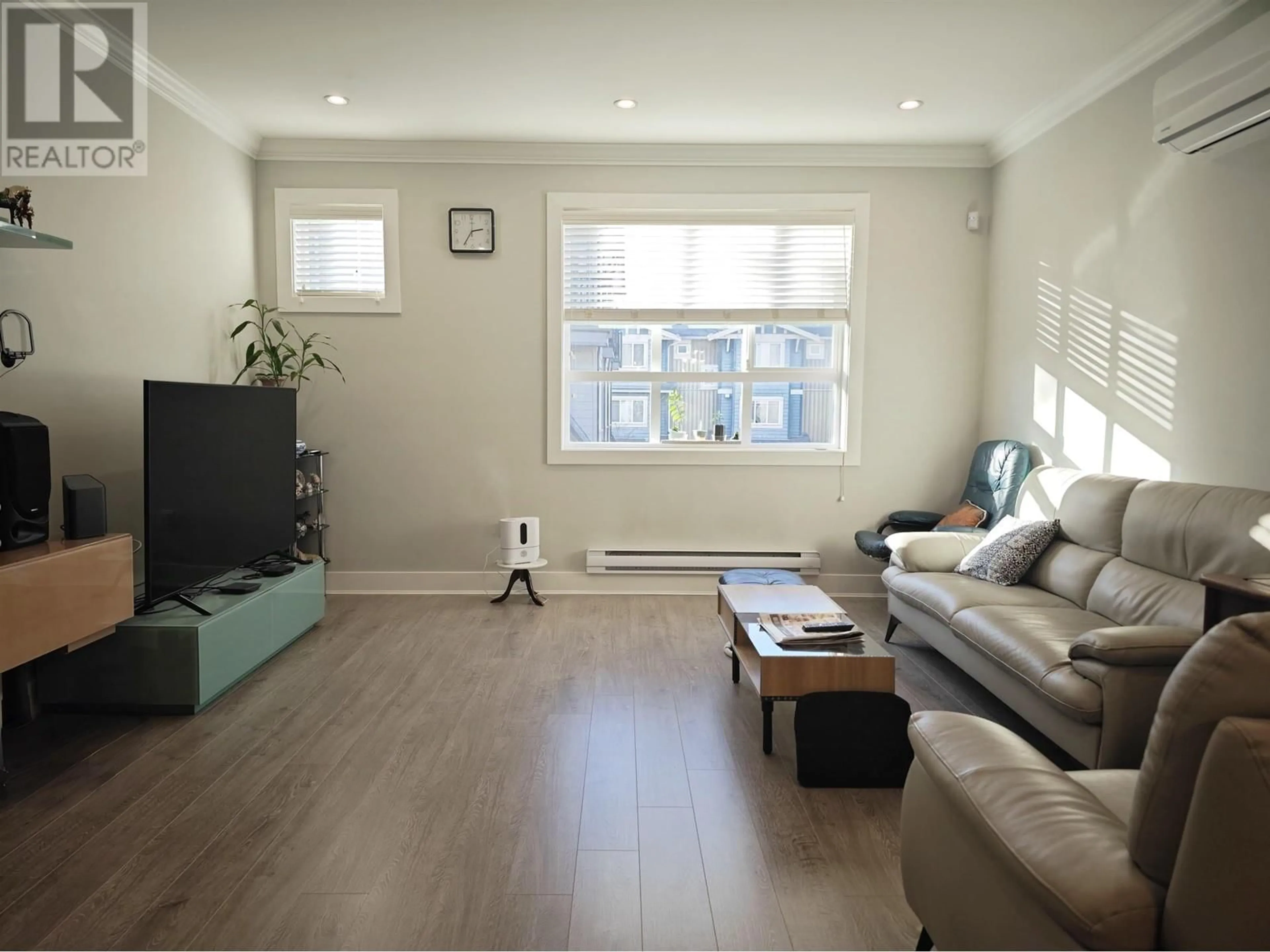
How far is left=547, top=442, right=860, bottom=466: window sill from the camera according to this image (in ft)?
16.3

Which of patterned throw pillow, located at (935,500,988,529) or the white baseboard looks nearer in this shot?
patterned throw pillow, located at (935,500,988,529)

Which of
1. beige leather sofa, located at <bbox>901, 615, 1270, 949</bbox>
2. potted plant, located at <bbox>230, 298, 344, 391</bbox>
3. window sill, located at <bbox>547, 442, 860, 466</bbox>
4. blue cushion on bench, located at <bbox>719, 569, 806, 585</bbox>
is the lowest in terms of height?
blue cushion on bench, located at <bbox>719, 569, 806, 585</bbox>

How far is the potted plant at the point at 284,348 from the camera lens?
4586 mm

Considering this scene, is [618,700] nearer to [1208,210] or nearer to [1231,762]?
[1231,762]

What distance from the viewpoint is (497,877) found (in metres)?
1.96

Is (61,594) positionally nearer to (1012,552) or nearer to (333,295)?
(333,295)

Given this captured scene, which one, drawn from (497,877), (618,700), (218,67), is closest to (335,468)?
Answer: (218,67)

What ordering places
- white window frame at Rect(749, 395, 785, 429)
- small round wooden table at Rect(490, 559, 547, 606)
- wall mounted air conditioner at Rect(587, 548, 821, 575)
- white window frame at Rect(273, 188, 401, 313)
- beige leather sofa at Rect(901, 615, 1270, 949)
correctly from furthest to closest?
white window frame at Rect(749, 395, 785, 429) → wall mounted air conditioner at Rect(587, 548, 821, 575) → white window frame at Rect(273, 188, 401, 313) → small round wooden table at Rect(490, 559, 547, 606) → beige leather sofa at Rect(901, 615, 1270, 949)

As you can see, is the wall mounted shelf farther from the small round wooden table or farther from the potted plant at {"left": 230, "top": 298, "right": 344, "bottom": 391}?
the small round wooden table

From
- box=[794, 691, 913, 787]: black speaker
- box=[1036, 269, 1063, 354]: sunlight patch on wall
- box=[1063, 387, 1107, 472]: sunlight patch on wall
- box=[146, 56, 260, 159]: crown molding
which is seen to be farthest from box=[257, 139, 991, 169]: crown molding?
box=[794, 691, 913, 787]: black speaker

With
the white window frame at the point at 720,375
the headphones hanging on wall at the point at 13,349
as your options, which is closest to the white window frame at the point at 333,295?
the white window frame at the point at 720,375

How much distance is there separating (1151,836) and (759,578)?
116 inches

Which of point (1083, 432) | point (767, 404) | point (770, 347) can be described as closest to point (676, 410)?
point (767, 404)

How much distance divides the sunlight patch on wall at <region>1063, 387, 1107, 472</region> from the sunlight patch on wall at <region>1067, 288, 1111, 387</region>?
0.47ft
